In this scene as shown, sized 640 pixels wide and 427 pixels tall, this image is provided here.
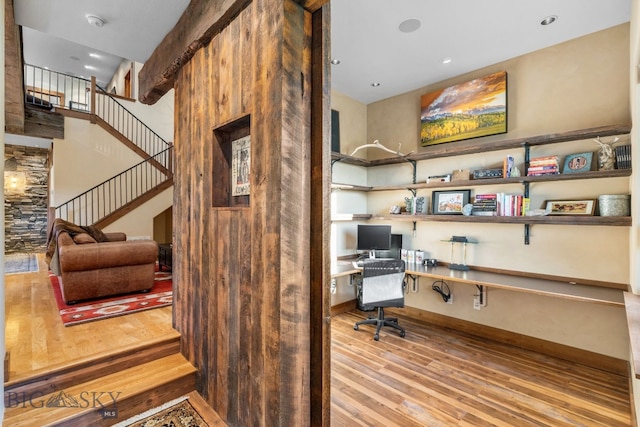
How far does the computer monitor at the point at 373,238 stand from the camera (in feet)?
13.2

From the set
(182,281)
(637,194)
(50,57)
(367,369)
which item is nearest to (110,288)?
(182,281)

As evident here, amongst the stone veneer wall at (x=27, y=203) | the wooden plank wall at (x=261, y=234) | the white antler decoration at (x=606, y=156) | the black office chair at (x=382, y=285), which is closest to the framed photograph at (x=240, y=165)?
the wooden plank wall at (x=261, y=234)

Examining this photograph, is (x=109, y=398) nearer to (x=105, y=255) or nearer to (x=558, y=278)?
(x=105, y=255)

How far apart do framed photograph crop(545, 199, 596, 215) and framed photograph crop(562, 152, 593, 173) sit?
0.31 meters

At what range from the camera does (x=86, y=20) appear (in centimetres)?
226

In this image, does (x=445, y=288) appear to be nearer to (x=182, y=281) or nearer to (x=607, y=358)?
(x=607, y=358)

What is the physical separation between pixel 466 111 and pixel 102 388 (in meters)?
4.35

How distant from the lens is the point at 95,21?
226cm

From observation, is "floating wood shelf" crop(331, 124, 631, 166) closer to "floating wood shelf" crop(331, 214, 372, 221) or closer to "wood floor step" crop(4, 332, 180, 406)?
"floating wood shelf" crop(331, 214, 372, 221)

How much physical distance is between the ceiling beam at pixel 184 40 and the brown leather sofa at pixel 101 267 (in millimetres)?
1655

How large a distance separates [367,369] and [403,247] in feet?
6.37

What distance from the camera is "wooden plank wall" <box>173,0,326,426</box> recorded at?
1372mm

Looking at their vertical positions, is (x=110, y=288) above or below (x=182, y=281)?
below

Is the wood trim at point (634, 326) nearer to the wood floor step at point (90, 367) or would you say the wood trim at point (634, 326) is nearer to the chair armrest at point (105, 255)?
the wood floor step at point (90, 367)
